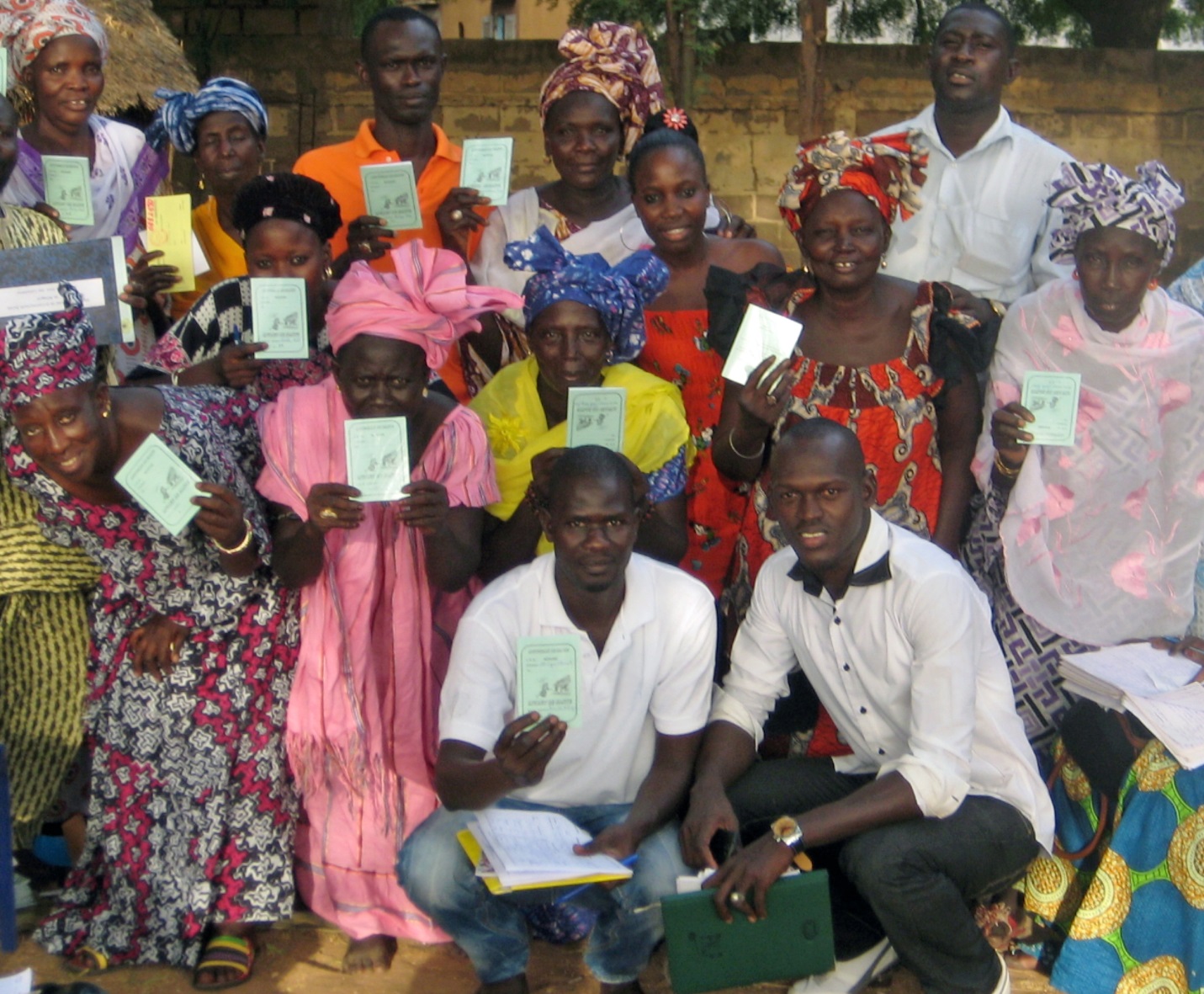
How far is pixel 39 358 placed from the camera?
3270mm

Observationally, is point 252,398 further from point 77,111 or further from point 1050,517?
point 1050,517

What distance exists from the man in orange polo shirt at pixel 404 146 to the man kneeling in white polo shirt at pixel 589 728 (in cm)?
130

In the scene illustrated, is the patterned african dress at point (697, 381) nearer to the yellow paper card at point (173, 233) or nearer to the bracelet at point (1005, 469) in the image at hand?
the bracelet at point (1005, 469)

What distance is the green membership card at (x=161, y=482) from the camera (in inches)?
128

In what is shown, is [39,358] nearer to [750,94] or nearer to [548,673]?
[548,673]

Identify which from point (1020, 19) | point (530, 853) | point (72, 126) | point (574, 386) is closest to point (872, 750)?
point (530, 853)

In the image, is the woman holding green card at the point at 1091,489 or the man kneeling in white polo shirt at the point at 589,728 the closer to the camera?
the man kneeling in white polo shirt at the point at 589,728

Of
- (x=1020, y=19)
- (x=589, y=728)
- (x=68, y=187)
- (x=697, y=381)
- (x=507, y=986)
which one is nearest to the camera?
(x=507, y=986)

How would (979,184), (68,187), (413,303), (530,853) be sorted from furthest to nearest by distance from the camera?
(979,184) < (68,187) < (413,303) < (530,853)

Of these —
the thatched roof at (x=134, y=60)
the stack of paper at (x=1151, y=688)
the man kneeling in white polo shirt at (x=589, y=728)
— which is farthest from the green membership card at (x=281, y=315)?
the thatched roof at (x=134, y=60)

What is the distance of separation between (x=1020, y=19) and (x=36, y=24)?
9306mm

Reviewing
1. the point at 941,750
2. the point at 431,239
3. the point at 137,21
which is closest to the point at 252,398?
the point at 431,239

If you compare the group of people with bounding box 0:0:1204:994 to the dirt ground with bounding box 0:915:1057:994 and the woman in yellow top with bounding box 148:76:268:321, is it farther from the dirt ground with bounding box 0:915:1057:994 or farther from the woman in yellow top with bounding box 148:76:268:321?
the woman in yellow top with bounding box 148:76:268:321

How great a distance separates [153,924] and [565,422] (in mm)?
1801
